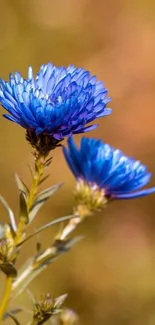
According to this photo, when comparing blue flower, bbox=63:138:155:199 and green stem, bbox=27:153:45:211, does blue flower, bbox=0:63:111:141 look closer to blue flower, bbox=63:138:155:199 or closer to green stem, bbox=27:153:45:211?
green stem, bbox=27:153:45:211

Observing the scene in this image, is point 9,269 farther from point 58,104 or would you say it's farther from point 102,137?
point 102,137

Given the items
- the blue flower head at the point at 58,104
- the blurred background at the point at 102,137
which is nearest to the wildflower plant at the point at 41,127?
the blue flower head at the point at 58,104

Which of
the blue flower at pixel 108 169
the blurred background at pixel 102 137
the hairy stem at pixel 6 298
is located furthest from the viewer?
the blurred background at pixel 102 137

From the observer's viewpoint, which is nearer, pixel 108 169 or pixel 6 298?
pixel 6 298

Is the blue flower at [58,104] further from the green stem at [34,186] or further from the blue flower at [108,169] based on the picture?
the blue flower at [108,169]

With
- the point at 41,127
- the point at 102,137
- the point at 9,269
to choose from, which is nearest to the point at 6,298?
the point at 9,269

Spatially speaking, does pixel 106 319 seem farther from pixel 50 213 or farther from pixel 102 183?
pixel 102 183

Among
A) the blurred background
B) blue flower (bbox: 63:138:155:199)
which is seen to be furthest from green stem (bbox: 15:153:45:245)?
the blurred background
